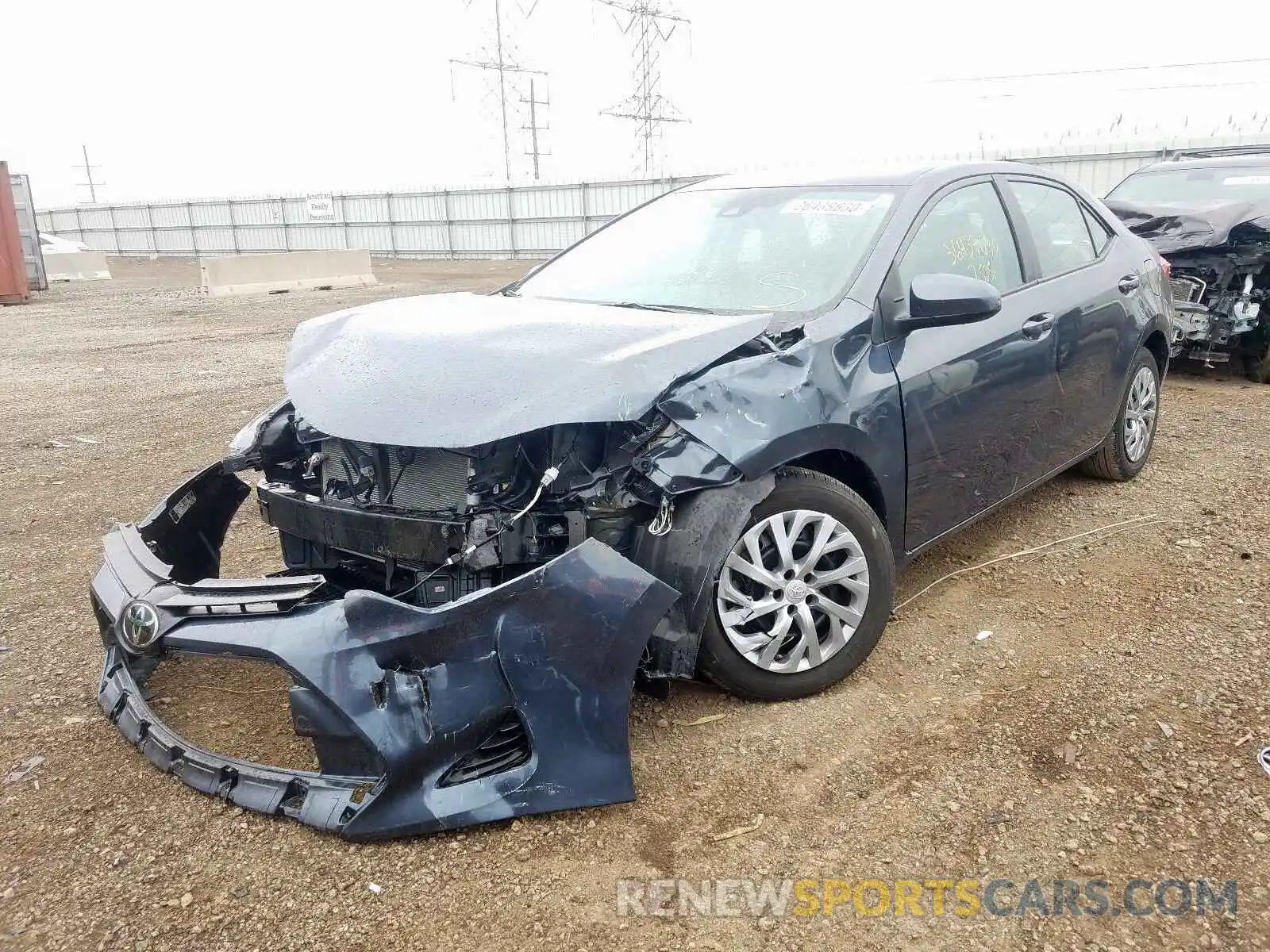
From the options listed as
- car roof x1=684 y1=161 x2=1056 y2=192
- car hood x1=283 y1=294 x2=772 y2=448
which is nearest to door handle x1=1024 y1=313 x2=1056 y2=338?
car roof x1=684 y1=161 x2=1056 y2=192

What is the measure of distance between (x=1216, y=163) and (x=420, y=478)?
26.9ft

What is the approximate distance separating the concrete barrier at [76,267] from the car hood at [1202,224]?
2579 cm

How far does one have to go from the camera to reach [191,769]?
2.55 m

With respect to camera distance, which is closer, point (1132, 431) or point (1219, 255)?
point (1132, 431)

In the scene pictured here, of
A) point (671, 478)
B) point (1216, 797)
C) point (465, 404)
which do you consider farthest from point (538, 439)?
point (1216, 797)

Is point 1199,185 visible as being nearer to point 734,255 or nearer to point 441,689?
point 734,255

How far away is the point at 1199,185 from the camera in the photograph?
26.1ft

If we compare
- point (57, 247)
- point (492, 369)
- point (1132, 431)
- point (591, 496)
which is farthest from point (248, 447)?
point (57, 247)

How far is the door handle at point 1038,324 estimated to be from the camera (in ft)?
12.1

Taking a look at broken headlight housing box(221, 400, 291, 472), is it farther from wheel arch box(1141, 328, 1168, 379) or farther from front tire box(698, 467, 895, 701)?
wheel arch box(1141, 328, 1168, 379)

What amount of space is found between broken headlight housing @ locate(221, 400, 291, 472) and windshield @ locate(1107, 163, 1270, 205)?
24.1ft

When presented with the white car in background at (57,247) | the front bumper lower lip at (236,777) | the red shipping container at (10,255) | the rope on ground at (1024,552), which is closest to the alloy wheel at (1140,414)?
the rope on ground at (1024,552)

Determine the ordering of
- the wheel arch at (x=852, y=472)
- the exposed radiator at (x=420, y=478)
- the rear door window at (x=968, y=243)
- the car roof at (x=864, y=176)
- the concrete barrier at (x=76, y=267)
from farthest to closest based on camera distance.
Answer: the concrete barrier at (x=76, y=267) → the car roof at (x=864, y=176) → the rear door window at (x=968, y=243) → the wheel arch at (x=852, y=472) → the exposed radiator at (x=420, y=478)

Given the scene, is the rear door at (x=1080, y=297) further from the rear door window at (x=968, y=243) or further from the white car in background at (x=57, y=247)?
the white car in background at (x=57, y=247)
